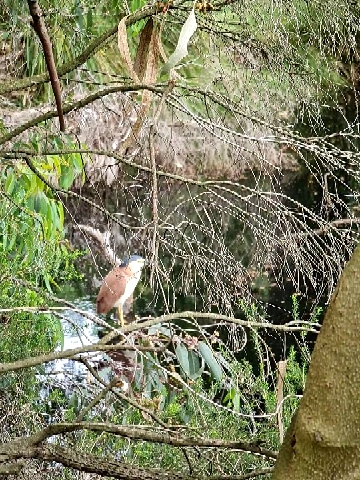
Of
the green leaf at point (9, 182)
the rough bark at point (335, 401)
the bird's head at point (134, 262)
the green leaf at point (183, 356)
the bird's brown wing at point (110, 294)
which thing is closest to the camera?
the rough bark at point (335, 401)

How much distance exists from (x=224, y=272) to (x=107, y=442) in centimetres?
93

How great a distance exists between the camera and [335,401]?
1.70 feet

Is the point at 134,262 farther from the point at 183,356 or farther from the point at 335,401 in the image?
the point at 335,401

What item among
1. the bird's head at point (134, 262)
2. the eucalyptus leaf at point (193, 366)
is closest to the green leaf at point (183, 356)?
the eucalyptus leaf at point (193, 366)

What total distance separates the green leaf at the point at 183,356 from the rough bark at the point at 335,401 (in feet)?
2.50

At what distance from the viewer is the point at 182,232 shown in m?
1.31

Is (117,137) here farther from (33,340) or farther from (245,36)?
(245,36)

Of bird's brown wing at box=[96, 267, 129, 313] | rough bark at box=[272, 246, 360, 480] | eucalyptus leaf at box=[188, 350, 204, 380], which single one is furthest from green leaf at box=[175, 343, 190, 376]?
bird's brown wing at box=[96, 267, 129, 313]

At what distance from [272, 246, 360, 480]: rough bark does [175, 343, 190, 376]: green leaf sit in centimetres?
76

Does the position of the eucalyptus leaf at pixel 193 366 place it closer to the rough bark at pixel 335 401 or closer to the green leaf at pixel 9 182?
the green leaf at pixel 9 182

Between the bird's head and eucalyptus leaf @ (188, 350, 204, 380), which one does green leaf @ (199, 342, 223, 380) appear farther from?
the bird's head

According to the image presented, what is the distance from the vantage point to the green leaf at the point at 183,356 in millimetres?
1298

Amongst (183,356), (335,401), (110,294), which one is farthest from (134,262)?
(335,401)

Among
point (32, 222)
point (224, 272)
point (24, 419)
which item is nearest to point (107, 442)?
point (24, 419)
